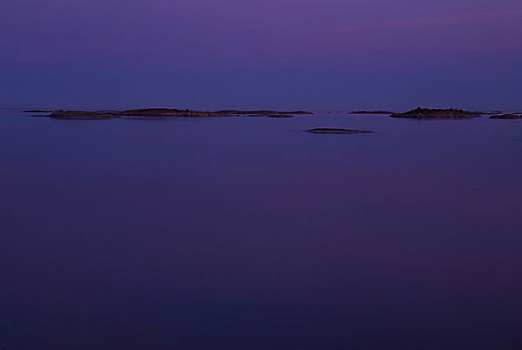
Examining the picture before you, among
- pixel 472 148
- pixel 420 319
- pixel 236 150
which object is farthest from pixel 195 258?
pixel 472 148

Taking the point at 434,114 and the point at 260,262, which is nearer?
the point at 260,262

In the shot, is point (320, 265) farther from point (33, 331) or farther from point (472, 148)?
point (472, 148)

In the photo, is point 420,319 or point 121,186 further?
point 121,186

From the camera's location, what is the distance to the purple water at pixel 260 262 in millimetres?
5965

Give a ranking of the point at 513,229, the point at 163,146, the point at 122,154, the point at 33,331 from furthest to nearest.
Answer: the point at 163,146
the point at 122,154
the point at 513,229
the point at 33,331

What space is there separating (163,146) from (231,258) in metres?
23.4

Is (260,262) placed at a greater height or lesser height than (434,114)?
lesser

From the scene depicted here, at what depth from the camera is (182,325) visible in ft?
19.9

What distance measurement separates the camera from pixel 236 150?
29125 millimetres

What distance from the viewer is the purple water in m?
5.96

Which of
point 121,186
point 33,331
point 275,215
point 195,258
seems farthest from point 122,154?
point 33,331

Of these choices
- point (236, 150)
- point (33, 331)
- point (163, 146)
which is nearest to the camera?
point (33, 331)

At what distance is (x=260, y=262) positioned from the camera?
8.38m

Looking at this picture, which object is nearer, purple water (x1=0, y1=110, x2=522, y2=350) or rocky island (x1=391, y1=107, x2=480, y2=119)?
purple water (x1=0, y1=110, x2=522, y2=350)
